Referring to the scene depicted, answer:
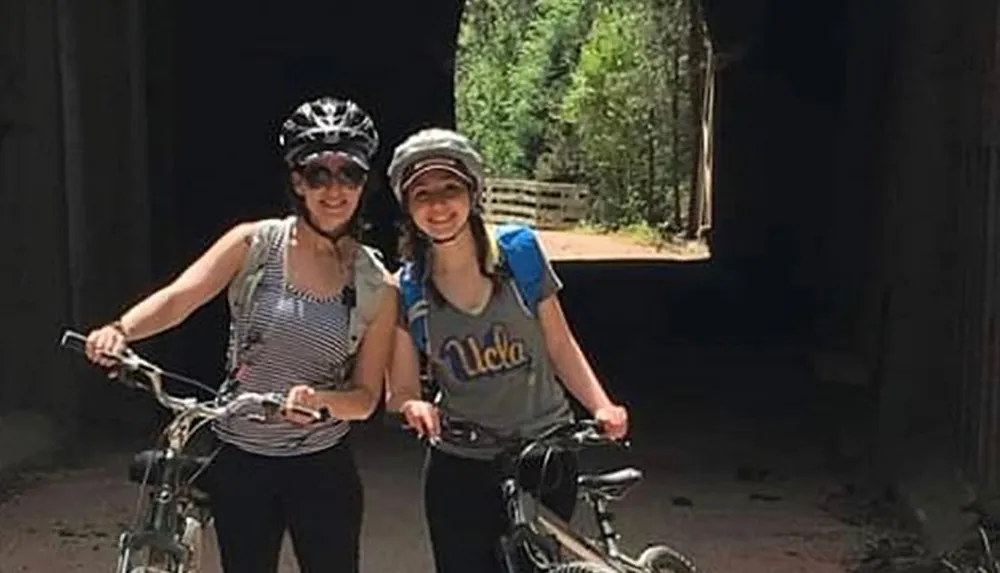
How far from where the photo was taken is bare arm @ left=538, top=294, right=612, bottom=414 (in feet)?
15.1

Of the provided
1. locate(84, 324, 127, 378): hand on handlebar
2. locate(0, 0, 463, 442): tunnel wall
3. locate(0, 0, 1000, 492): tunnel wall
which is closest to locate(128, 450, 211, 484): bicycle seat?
locate(84, 324, 127, 378): hand on handlebar

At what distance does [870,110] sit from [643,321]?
226 inches

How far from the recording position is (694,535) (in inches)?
317

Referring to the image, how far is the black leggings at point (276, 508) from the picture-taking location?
4.50 m

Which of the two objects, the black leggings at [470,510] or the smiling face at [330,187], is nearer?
the smiling face at [330,187]

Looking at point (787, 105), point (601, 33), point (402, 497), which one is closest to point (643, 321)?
point (787, 105)

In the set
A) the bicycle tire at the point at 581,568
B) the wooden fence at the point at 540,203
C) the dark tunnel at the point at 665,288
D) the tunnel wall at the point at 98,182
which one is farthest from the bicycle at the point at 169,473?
the wooden fence at the point at 540,203

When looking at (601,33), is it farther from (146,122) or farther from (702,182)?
(146,122)

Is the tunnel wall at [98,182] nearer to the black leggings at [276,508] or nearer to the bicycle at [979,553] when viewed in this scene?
the bicycle at [979,553]

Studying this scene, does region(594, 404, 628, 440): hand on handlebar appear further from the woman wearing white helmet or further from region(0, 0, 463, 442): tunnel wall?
region(0, 0, 463, 442): tunnel wall

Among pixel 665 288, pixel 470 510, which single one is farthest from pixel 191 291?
pixel 665 288

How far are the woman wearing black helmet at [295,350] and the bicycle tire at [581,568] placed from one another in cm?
54

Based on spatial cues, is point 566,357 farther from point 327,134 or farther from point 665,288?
point 665,288

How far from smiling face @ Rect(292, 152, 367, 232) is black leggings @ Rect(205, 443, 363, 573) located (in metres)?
0.56
